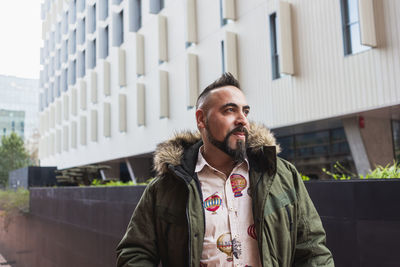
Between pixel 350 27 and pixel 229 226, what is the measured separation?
10838 mm

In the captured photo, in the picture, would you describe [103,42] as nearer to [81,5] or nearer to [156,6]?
[81,5]

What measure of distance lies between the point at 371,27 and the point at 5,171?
55572mm

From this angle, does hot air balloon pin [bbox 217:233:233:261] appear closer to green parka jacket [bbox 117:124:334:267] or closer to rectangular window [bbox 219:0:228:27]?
green parka jacket [bbox 117:124:334:267]

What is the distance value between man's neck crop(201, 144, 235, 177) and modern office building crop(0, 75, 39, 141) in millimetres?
110611

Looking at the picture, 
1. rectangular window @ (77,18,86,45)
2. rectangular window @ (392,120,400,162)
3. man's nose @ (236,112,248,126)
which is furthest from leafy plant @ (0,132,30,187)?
man's nose @ (236,112,248,126)

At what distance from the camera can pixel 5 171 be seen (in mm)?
54750

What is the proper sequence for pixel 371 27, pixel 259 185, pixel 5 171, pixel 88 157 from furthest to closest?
1. pixel 5 171
2. pixel 88 157
3. pixel 371 27
4. pixel 259 185


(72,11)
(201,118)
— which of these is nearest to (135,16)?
(72,11)

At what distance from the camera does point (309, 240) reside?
2258mm

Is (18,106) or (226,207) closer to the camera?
(226,207)

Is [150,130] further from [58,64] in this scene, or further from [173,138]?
[58,64]

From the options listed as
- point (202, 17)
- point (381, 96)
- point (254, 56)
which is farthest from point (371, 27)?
point (202, 17)

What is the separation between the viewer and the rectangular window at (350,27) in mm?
11219

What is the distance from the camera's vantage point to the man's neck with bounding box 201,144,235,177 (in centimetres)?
238
